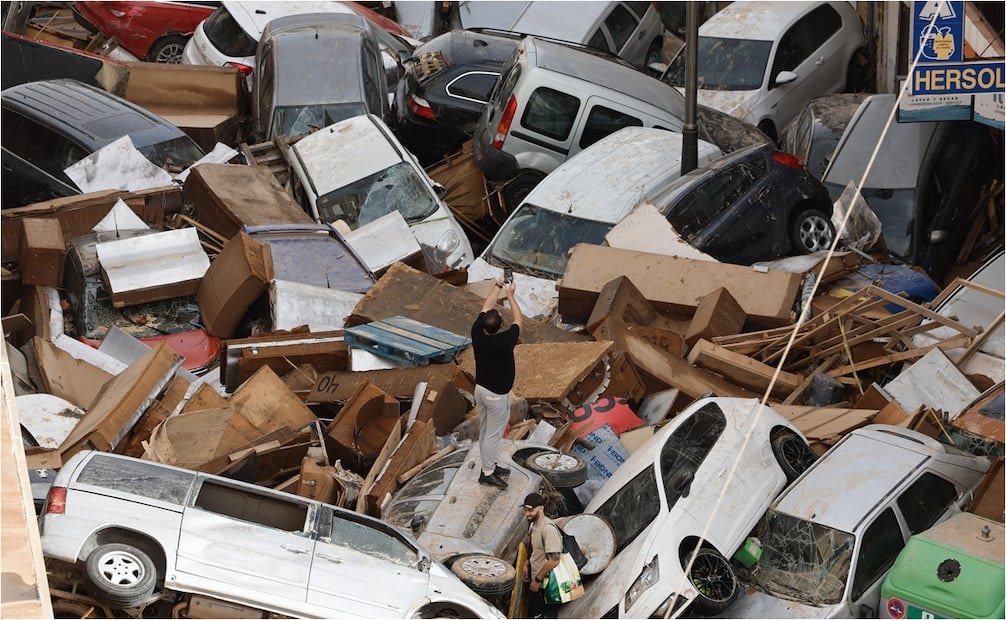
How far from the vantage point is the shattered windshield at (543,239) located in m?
12.7

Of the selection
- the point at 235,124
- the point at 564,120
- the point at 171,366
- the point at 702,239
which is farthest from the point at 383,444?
the point at 235,124

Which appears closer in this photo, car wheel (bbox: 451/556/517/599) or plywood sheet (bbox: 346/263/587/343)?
car wheel (bbox: 451/556/517/599)

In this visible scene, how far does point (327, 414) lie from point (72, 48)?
10.7 metres

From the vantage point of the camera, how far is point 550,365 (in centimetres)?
1038

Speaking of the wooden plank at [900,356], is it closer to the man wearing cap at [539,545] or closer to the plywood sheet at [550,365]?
the plywood sheet at [550,365]

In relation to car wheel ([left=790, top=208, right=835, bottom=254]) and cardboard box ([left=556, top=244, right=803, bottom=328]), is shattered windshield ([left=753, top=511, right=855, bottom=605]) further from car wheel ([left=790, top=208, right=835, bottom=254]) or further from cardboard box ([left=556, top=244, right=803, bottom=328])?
car wheel ([left=790, top=208, right=835, bottom=254])

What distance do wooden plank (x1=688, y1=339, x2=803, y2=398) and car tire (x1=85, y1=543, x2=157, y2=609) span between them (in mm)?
5242

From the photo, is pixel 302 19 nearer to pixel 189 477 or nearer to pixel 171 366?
pixel 171 366

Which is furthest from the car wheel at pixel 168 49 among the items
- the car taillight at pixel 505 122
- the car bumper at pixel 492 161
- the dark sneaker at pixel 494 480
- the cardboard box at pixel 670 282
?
the dark sneaker at pixel 494 480

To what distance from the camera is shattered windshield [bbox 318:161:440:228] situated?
545 inches

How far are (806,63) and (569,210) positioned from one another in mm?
5640

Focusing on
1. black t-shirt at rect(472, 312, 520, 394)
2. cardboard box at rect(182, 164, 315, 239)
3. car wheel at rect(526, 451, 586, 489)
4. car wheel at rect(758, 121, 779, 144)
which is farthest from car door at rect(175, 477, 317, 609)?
car wheel at rect(758, 121, 779, 144)

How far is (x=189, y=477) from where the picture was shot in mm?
7340

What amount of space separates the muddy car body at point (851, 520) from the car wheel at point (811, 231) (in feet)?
14.0
